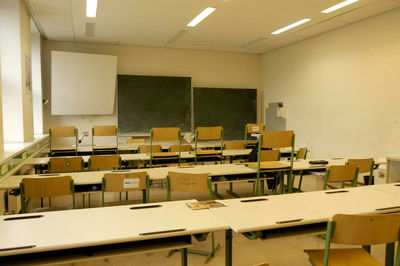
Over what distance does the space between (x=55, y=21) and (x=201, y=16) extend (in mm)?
2667

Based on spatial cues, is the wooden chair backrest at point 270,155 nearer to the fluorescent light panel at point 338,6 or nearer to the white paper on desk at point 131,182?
the white paper on desk at point 131,182

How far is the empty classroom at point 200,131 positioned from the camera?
174 centimetres

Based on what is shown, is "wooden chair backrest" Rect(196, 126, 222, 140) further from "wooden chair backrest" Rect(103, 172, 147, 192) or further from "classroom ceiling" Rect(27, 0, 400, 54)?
"classroom ceiling" Rect(27, 0, 400, 54)

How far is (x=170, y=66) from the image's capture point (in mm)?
7988

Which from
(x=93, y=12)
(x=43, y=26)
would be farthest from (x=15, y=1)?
(x=43, y=26)

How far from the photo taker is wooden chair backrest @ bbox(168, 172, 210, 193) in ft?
8.43

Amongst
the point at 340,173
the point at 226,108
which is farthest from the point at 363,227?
the point at 226,108

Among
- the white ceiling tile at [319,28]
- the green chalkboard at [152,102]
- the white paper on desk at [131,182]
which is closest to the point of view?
the white paper on desk at [131,182]

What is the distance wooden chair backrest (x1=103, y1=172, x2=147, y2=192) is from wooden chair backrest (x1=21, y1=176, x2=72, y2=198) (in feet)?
1.04

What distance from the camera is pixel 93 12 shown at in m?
5.18

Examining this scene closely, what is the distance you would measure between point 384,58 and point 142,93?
5.16m

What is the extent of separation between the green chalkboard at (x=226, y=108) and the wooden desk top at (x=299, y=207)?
19.6 feet

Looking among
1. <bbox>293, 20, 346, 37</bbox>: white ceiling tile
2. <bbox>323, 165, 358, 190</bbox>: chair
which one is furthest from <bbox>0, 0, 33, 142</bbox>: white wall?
<bbox>293, 20, 346, 37</bbox>: white ceiling tile

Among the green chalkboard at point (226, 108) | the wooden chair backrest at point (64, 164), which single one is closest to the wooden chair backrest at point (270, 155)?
the wooden chair backrest at point (64, 164)
